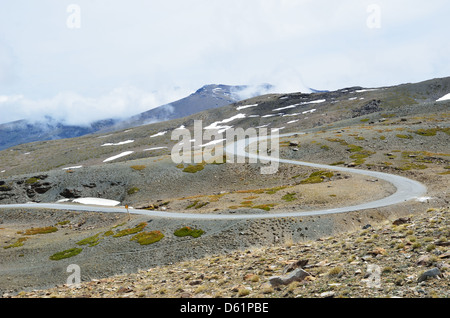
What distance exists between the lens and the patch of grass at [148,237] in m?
37.8

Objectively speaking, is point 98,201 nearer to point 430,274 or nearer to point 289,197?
point 289,197

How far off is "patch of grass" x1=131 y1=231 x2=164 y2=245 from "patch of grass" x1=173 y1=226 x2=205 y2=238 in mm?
2218

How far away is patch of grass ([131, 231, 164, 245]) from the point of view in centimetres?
3778

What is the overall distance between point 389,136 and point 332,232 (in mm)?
71081

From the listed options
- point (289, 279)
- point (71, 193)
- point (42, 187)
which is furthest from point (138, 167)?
point (289, 279)

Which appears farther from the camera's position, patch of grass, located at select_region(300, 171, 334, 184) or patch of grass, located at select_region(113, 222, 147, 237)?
patch of grass, located at select_region(300, 171, 334, 184)

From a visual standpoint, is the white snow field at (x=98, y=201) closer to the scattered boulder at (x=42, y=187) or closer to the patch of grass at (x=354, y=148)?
the scattered boulder at (x=42, y=187)

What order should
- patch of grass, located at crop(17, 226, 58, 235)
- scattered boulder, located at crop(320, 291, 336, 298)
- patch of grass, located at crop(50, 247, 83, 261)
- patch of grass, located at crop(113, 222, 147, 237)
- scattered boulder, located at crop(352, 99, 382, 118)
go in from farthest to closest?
scattered boulder, located at crop(352, 99, 382, 118) < patch of grass, located at crop(17, 226, 58, 235) < patch of grass, located at crop(113, 222, 147, 237) < patch of grass, located at crop(50, 247, 83, 261) < scattered boulder, located at crop(320, 291, 336, 298)

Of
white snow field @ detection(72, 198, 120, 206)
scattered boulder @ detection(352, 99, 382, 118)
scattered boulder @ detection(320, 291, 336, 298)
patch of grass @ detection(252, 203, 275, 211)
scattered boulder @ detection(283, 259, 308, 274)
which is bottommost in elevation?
white snow field @ detection(72, 198, 120, 206)

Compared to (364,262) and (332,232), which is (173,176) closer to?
(332,232)

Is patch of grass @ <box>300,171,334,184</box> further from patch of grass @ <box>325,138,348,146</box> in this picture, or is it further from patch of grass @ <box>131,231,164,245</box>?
patch of grass @ <box>131,231,164,245</box>

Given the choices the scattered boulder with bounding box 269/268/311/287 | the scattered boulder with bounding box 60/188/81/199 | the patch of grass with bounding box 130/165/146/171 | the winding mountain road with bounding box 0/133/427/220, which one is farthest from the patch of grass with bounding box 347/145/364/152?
the scattered boulder with bounding box 269/268/311/287
